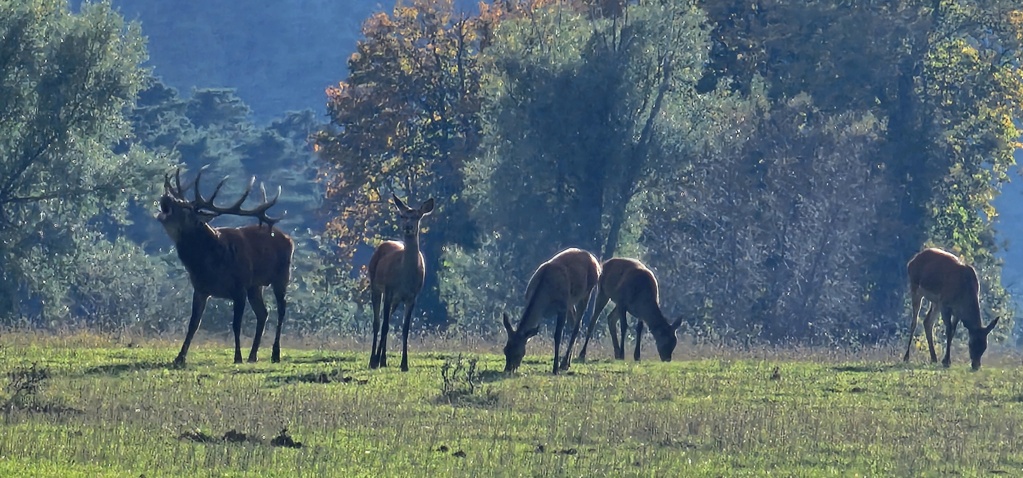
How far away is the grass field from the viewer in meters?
13.9

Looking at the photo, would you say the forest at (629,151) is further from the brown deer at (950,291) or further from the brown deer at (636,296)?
the brown deer at (636,296)

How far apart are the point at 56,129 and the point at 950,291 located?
2226cm

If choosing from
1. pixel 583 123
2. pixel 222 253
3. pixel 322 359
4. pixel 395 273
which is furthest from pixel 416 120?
pixel 395 273

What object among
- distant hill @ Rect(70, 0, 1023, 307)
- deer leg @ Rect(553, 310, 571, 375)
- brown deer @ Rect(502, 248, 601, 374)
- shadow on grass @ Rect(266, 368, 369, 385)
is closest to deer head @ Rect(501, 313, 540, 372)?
brown deer @ Rect(502, 248, 601, 374)

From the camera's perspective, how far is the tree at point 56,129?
40000 mm

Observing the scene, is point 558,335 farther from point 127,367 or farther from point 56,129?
point 56,129

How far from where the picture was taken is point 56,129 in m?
40.1

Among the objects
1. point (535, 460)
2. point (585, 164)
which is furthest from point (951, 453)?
point (585, 164)

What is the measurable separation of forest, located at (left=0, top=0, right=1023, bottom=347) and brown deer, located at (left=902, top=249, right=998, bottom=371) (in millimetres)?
11524

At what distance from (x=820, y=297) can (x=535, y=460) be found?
31.9 m

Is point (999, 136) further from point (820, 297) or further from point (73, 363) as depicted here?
point (73, 363)

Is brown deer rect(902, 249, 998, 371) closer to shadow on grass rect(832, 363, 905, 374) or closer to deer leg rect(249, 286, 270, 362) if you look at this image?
shadow on grass rect(832, 363, 905, 374)

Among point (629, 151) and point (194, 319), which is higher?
point (629, 151)

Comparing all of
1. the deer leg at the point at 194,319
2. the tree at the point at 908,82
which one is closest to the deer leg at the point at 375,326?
the deer leg at the point at 194,319
